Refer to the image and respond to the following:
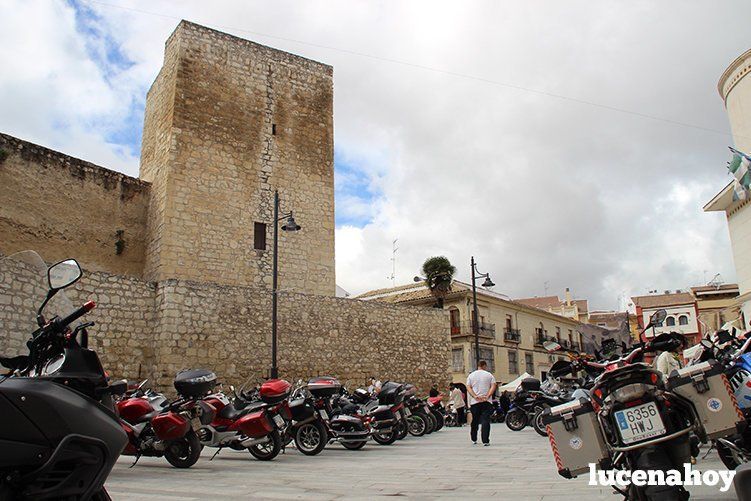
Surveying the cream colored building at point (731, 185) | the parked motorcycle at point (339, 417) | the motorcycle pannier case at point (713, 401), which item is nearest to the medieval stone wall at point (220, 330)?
the parked motorcycle at point (339, 417)

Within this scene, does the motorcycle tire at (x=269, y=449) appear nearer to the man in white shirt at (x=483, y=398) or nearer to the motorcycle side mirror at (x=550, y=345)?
the man in white shirt at (x=483, y=398)

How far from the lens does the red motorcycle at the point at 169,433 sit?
705cm

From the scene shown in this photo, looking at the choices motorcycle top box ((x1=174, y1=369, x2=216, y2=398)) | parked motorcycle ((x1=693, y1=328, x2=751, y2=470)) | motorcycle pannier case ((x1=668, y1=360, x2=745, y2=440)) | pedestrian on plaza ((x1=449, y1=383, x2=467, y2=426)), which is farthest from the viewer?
pedestrian on plaza ((x1=449, y1=383, x2=467, y2=426))

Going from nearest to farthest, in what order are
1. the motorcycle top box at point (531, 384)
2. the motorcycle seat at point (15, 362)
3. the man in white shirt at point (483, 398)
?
the motorcycle seat at point (15, 362) → the man in white shirt at point (483, 398) → the motorcycle top box at point (531, 384)

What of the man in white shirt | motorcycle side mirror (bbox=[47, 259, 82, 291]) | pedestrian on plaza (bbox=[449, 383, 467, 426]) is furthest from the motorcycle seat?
pedestrian on plaza (bbox=[449, 383, 467, 426])

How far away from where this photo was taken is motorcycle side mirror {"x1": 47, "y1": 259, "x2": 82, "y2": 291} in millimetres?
3123

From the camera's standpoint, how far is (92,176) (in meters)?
17.7

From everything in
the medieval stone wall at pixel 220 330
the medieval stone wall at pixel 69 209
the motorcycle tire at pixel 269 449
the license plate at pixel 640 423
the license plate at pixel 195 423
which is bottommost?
the motorcycle tire at pixel 269 449

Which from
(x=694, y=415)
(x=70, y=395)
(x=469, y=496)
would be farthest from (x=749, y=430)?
(x=70, y=395)

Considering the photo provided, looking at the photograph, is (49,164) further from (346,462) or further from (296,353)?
(346,462)

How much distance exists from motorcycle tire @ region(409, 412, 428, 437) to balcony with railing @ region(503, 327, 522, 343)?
25763mm

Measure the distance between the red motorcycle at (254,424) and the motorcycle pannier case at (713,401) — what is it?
5.84 metres

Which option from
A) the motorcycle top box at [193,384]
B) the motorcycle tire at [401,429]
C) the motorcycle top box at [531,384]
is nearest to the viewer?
the motorcycle top box at [193,384]

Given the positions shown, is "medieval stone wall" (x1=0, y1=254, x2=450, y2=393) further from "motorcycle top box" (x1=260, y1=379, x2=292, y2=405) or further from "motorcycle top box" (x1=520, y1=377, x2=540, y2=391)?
"motorcycle top box" (x1=520, y1=377, x2=540, y2=391)
